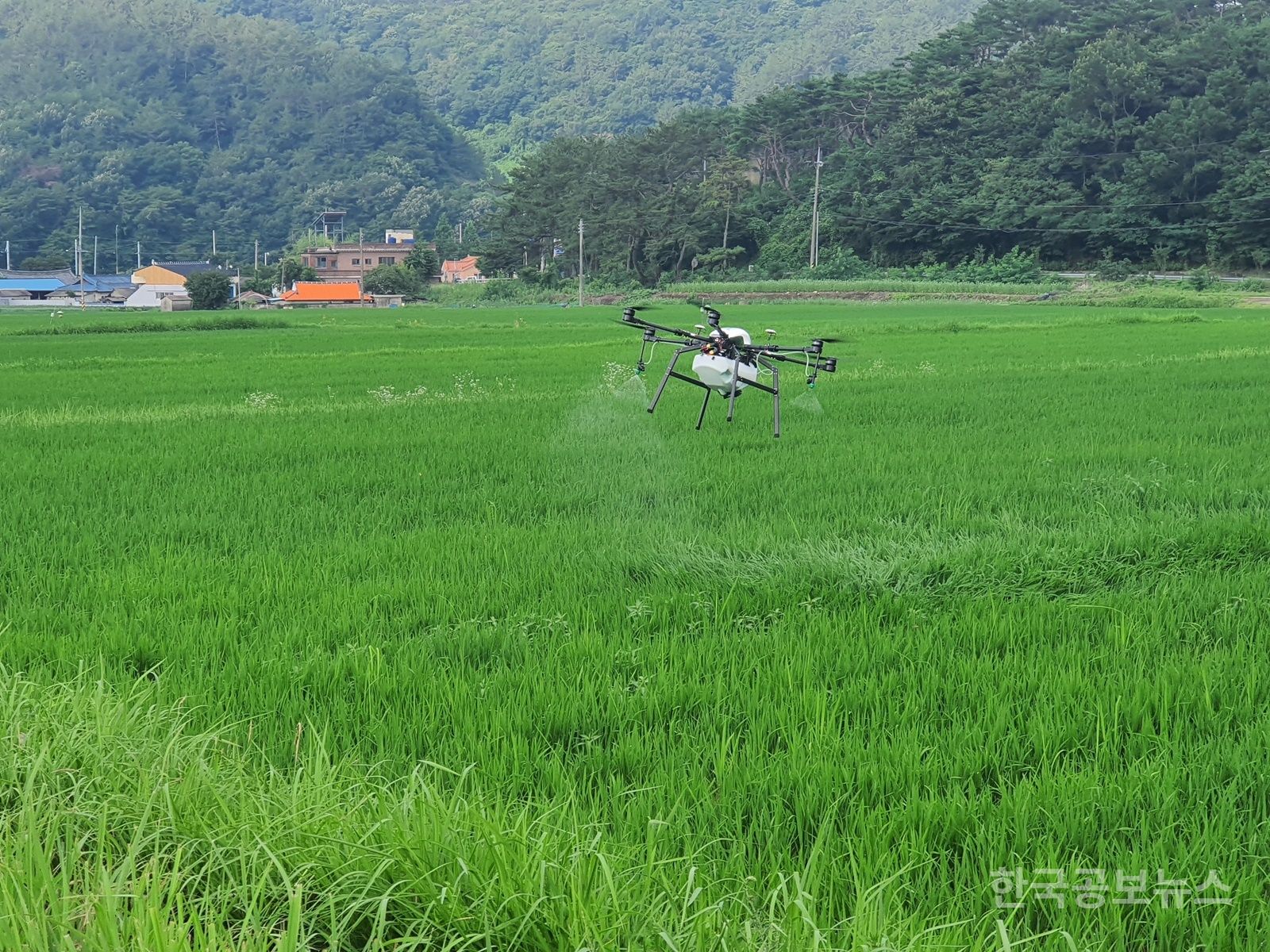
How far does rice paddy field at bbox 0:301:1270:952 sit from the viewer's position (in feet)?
6.31

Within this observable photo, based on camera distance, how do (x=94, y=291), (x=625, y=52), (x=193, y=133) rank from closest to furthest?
(x=94, y=291) < (x=193, y=133) < (x=625, y=52)

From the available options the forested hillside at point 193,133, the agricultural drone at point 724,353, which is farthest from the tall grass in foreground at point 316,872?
the forested hillside at point 193,133

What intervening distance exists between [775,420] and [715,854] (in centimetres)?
659

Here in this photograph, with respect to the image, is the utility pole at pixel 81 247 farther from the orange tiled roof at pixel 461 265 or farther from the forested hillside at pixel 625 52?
the forested hillside at pixel 625 52

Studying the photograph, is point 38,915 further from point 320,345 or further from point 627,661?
point 320,345

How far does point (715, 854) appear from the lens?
2217 mm

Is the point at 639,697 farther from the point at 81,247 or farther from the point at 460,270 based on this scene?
the point at 81,247

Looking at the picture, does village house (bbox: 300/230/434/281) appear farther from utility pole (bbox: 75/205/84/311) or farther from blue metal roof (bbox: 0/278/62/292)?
blue metal roof (bbox: 0/278/62/292)

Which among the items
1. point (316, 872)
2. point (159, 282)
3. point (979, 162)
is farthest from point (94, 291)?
point (316, 872)

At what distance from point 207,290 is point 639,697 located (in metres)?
61.9

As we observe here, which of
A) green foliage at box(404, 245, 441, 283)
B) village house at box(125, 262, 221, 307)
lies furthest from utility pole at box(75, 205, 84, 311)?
green foliage at box(404, 245, 441, 283)

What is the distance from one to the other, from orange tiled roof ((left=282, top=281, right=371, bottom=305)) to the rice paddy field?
225 ft

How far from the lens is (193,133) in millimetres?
129875

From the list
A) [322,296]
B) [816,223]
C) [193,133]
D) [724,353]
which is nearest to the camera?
[724,353]
